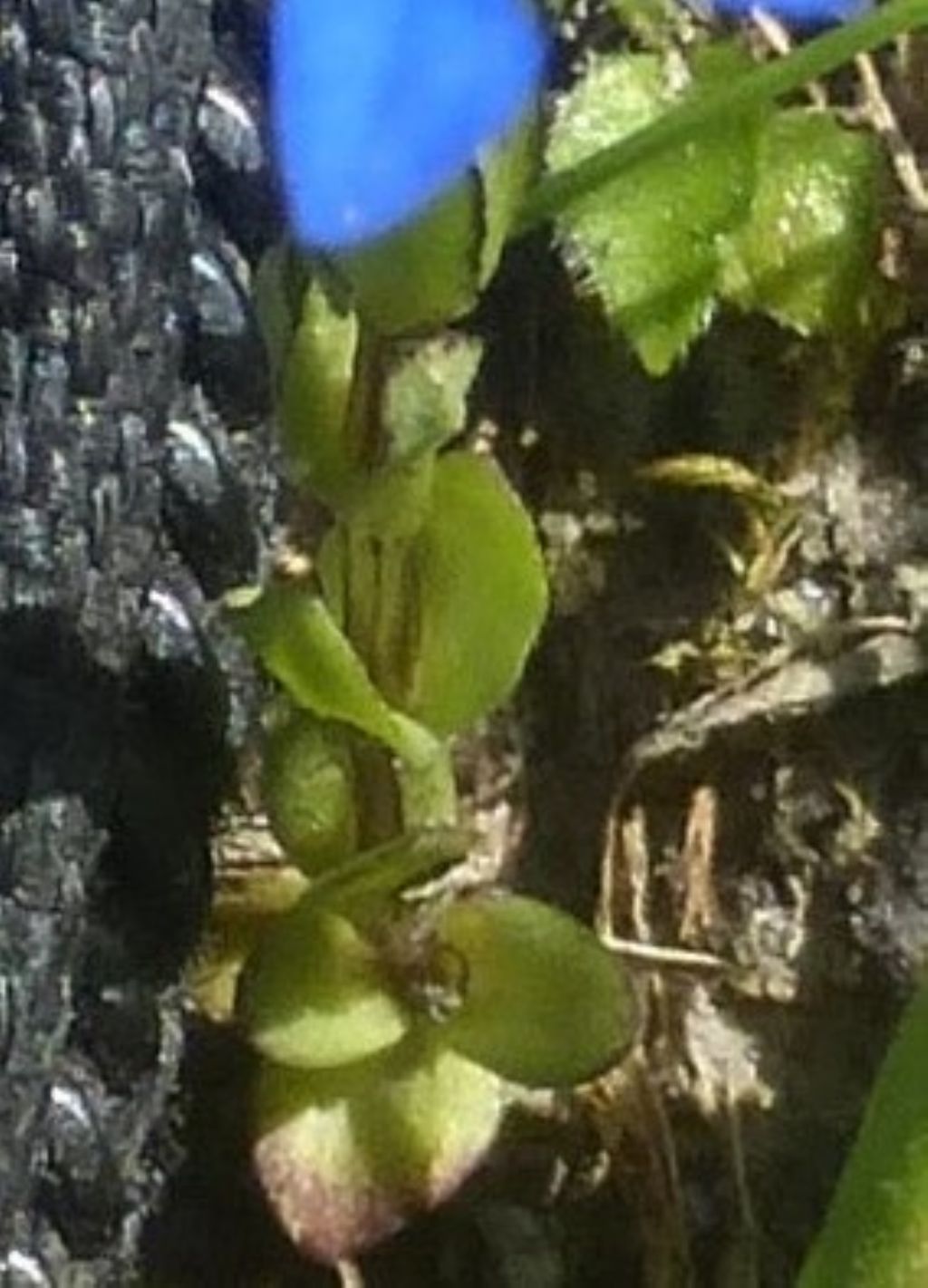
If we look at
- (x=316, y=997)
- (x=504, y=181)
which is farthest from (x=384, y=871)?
(x=504, y=181)

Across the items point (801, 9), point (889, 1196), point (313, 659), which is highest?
point (801, 9)

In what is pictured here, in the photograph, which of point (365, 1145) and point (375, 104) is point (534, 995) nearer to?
point (365, 1145)

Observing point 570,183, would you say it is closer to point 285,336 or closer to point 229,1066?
point 285,336

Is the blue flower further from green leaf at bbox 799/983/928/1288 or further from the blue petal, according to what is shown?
green leaf at bbox 799/983/928/1288

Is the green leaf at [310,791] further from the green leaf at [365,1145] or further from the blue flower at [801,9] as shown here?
the blue flower at [801,9]

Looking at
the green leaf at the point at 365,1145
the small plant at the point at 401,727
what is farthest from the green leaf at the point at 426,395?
the green leaf at the point at 365,1145

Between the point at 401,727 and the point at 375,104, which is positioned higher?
the point at 375,104

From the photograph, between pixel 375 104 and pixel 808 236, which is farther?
pixel 808 236
